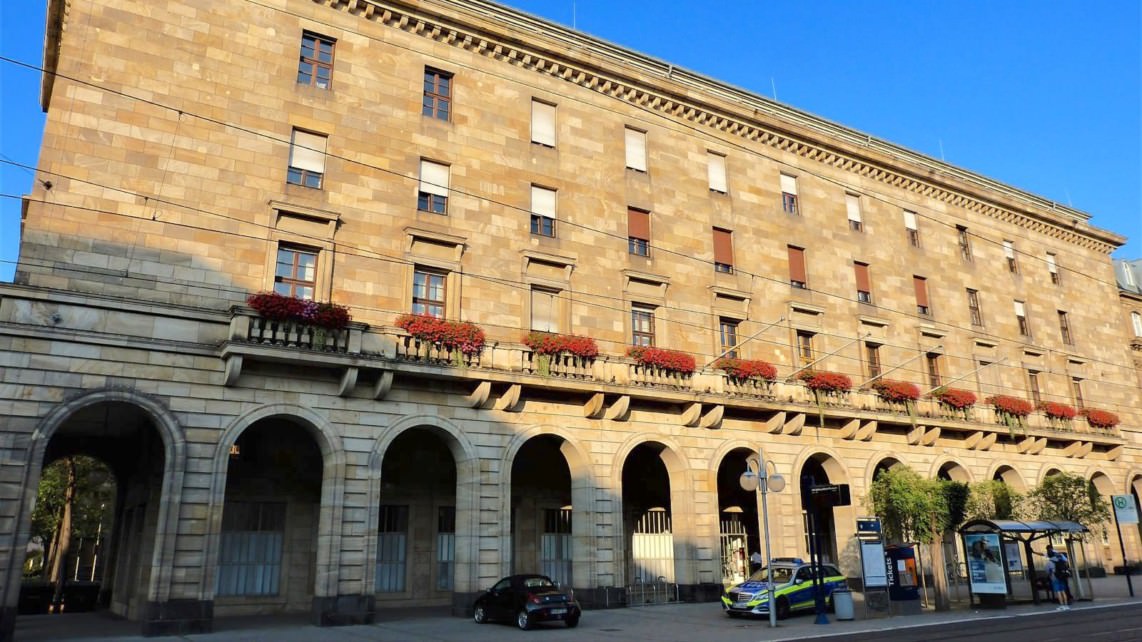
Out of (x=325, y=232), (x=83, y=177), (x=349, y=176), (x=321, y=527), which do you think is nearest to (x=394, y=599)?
(x=321, y=527)

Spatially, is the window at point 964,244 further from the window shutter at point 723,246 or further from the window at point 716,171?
the window shutter at point 723,246

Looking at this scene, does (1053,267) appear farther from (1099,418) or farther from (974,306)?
(1099,418)

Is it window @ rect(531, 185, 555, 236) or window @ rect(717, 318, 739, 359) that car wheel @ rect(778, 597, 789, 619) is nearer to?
window @ rect(717, 318, 739, 359)

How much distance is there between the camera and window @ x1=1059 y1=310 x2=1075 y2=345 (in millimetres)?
43406

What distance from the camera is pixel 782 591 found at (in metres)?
22.0

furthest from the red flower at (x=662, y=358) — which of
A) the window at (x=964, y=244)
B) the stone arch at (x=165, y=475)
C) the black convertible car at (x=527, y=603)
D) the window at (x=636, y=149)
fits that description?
the window at (x=964, y=244)

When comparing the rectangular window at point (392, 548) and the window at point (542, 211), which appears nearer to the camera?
the rectangular window at point (392, 548)

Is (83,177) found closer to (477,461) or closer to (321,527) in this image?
(321,527)

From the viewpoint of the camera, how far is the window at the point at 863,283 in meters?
34.7

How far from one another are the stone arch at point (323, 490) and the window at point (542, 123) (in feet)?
43.4

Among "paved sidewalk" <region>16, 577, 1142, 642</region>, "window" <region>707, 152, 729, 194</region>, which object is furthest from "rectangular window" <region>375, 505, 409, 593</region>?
"window" <region>707, 152, 729, 194</region>

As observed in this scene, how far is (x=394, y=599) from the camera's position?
24.2m

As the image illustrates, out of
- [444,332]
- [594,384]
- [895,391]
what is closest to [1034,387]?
[895,391]

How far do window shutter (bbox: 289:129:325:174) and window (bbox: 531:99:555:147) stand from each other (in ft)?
25.9
